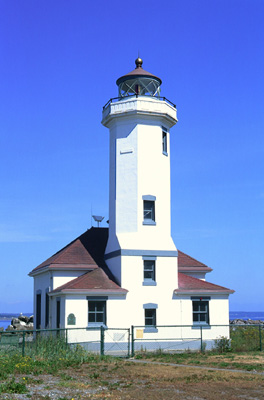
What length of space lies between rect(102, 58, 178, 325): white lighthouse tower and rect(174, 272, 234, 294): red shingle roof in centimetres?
57

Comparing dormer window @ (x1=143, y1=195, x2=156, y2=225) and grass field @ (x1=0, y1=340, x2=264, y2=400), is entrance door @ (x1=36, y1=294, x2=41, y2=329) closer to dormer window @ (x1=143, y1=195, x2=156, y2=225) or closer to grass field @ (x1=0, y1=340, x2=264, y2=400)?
dormer window @ (x1=143, y1=195, x2=156, y2=225)

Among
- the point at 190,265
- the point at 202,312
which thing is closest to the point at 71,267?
the point at 202,312

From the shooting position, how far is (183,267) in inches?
1286

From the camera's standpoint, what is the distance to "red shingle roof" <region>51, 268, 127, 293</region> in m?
26.3

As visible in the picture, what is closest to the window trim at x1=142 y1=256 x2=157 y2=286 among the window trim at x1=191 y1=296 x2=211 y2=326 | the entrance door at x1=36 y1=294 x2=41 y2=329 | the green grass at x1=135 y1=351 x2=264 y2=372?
the window trim at x1=191 y1=296 x2=211 y2=326

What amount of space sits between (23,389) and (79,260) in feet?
56.0

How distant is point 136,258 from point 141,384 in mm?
13352

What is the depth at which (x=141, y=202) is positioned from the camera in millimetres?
28641

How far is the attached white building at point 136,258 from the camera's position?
27.0 meters

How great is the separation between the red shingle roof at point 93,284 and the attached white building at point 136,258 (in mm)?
52

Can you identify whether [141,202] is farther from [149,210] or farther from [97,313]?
[97,313]

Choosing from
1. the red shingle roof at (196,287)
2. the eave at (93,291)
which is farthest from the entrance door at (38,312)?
the red shingle roof at (196,287)

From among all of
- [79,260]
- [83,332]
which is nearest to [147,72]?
[79,260]

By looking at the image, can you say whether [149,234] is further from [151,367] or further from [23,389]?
[23,389]
